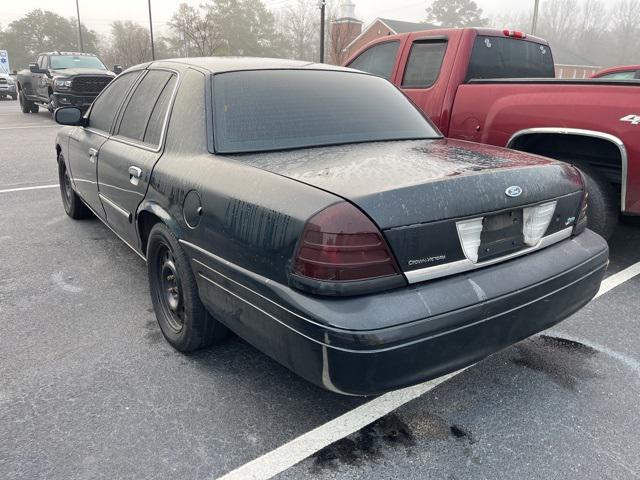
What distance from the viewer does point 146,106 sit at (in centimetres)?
350

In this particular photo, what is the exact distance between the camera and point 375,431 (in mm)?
2361

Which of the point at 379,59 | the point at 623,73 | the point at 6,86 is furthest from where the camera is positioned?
the point at 6,86

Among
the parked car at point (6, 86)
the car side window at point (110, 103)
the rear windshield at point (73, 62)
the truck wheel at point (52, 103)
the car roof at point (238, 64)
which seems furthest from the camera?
the parked car at point (6, 86)

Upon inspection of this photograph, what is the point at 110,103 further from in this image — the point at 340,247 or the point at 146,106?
the point at 340,247

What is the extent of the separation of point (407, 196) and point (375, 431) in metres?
1.08

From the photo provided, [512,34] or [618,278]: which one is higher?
[512,34]

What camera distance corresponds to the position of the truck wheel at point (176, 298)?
8.95 ft

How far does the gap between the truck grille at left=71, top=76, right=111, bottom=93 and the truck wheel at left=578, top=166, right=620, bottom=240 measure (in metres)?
13.5

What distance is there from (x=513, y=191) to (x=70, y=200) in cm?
480

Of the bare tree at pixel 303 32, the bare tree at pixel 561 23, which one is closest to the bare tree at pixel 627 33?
the bare tree at pixel 561 23

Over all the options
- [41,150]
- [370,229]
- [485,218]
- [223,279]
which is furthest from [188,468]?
[41,150]

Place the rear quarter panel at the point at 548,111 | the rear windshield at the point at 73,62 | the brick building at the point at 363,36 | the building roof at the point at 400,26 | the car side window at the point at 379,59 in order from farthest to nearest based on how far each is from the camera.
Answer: the building roof at the point at 400,26
the brick building at the point at 363,36
the rear windshield at the point at 73,62
the car side window at the point at 379,59
the rear quarter panel at the point at 548,111

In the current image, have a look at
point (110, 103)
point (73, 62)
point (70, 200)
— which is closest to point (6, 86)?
point (73, 62)

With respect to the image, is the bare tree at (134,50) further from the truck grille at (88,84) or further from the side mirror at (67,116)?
the side mirror at (67,116)
